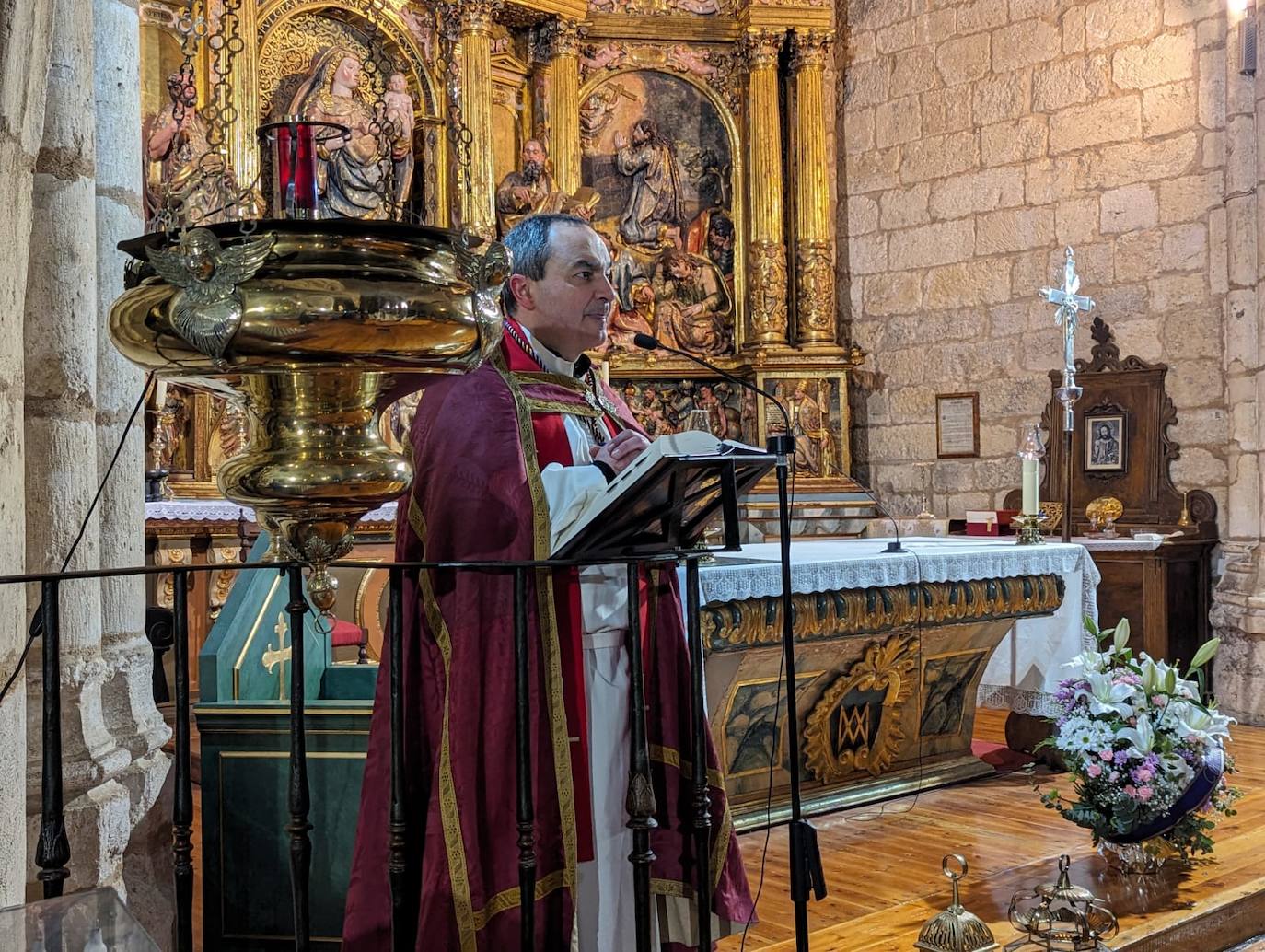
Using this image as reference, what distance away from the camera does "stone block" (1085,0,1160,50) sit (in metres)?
7.77

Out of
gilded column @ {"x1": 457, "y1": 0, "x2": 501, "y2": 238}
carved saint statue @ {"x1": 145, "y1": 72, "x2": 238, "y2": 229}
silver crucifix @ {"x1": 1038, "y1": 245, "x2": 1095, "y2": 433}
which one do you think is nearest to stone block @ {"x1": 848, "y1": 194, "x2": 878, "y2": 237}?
gilded column @ {"x1": 457, "y1": 0, "x2": 501, "y2": 238}

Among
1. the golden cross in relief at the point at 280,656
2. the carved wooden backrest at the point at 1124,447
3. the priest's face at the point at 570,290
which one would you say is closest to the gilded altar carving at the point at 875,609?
the golden cross in relief at the point at 280,656

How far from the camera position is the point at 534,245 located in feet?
9.01

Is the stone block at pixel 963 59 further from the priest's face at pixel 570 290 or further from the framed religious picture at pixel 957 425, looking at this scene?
the priest's face at pixel 570 290

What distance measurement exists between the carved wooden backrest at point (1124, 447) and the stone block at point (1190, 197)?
0.74 meters

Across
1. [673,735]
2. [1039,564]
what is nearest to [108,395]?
[673,735]

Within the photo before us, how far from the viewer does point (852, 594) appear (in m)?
4.76

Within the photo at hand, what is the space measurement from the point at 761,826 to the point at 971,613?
1.21 m

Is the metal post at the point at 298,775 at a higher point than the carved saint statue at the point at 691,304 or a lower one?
lower

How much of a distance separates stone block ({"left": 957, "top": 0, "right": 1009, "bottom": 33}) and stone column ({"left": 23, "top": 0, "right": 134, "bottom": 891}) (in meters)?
7.13

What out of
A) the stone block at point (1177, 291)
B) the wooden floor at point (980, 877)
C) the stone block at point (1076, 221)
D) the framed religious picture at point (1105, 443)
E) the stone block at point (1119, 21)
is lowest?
the wooden floor at point (980, 877)

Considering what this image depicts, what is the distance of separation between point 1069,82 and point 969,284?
4.56ft

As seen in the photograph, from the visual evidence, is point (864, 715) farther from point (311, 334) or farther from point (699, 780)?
point (311, 334)

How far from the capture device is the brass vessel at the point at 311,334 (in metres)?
1.54
